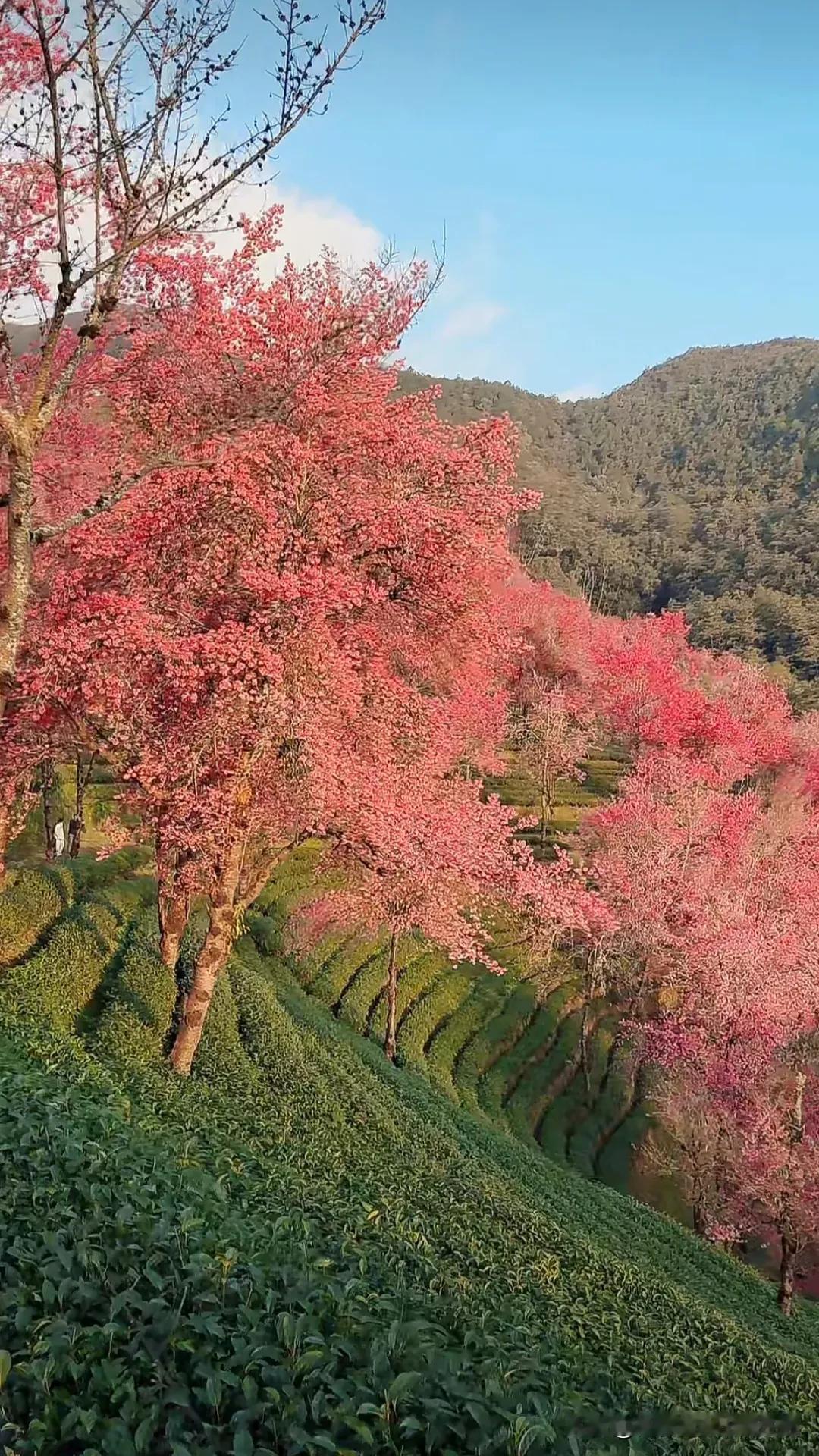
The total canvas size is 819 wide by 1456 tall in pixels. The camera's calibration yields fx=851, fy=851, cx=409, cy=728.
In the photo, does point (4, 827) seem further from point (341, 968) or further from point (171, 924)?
point (341, 968)

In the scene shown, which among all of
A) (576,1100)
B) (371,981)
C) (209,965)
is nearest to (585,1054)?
(576,1100)

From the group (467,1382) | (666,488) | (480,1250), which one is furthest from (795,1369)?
(666,488)

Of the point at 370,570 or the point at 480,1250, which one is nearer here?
the point at 480,1250

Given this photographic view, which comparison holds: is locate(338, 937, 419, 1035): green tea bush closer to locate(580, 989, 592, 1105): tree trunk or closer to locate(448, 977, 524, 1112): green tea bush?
locate(448, 977, 524, 1112): green tea bush

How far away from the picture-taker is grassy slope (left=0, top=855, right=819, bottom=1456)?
14.3 feet

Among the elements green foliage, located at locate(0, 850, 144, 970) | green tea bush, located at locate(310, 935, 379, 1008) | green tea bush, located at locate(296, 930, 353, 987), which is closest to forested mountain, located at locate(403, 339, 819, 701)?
green tea bush, located at locate(310, 935, 379, 1008)

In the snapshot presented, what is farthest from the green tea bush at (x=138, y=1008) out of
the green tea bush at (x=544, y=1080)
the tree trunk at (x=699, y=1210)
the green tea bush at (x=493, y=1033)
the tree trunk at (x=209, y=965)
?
the tree trunk at (x=699, y=1210)

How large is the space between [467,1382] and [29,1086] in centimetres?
681

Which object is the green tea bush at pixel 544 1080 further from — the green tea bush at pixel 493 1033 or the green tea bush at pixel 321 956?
the green tea bush at pixel 321 956

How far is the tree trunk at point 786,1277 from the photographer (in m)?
23.2

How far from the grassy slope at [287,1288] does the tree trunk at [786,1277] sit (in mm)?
6256

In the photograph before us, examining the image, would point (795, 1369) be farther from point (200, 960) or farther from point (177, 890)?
point (177, 890)

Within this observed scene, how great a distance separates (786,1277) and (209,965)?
778 inches

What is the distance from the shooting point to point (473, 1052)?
3312 cm
